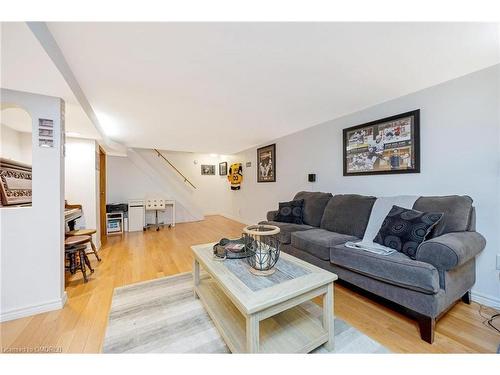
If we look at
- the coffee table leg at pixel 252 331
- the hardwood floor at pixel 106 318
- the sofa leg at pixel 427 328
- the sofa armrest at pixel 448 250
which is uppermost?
the sofa armrest at pixel 448 250

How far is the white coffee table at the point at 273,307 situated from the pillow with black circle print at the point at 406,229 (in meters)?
0.83

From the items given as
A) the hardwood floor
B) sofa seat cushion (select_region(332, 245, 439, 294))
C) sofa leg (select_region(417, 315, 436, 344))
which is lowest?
the hardwood floor

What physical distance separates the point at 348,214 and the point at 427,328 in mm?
1264

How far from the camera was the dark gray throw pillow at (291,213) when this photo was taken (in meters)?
2.98

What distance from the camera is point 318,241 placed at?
6.93ft

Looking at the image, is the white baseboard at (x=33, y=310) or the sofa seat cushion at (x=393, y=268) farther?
the white baseboard at (x=33, y=310)

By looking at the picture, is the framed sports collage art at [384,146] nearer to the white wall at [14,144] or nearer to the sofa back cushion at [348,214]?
the sofa back cushion at [348,214]

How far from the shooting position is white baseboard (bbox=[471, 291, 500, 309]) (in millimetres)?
1702

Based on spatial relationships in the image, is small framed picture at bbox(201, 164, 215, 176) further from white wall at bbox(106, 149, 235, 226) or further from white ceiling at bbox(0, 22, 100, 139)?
white ceiling at bbox(0, 22, 100, 139)

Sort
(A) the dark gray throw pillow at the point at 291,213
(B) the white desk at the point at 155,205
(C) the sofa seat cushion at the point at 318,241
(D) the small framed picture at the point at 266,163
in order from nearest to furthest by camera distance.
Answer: (C) the sofa seat cushion at the point at 318,241
(A) the dark gray throw pillow at the point at 291,213
(D) the small framed picture at the point at 266,163
(B) the white desk at the point at 155,205

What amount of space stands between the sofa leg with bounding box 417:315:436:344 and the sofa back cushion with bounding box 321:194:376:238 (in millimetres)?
974

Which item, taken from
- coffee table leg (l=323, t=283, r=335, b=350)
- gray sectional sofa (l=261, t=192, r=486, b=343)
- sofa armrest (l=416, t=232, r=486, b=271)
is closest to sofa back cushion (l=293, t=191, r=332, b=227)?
gray sectional sofa (l=261, t=192, r=486, b=343)

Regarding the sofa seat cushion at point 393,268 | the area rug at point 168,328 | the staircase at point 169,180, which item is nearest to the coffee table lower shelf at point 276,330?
the area rug at point 168,328

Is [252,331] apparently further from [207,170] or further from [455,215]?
[207,170]
